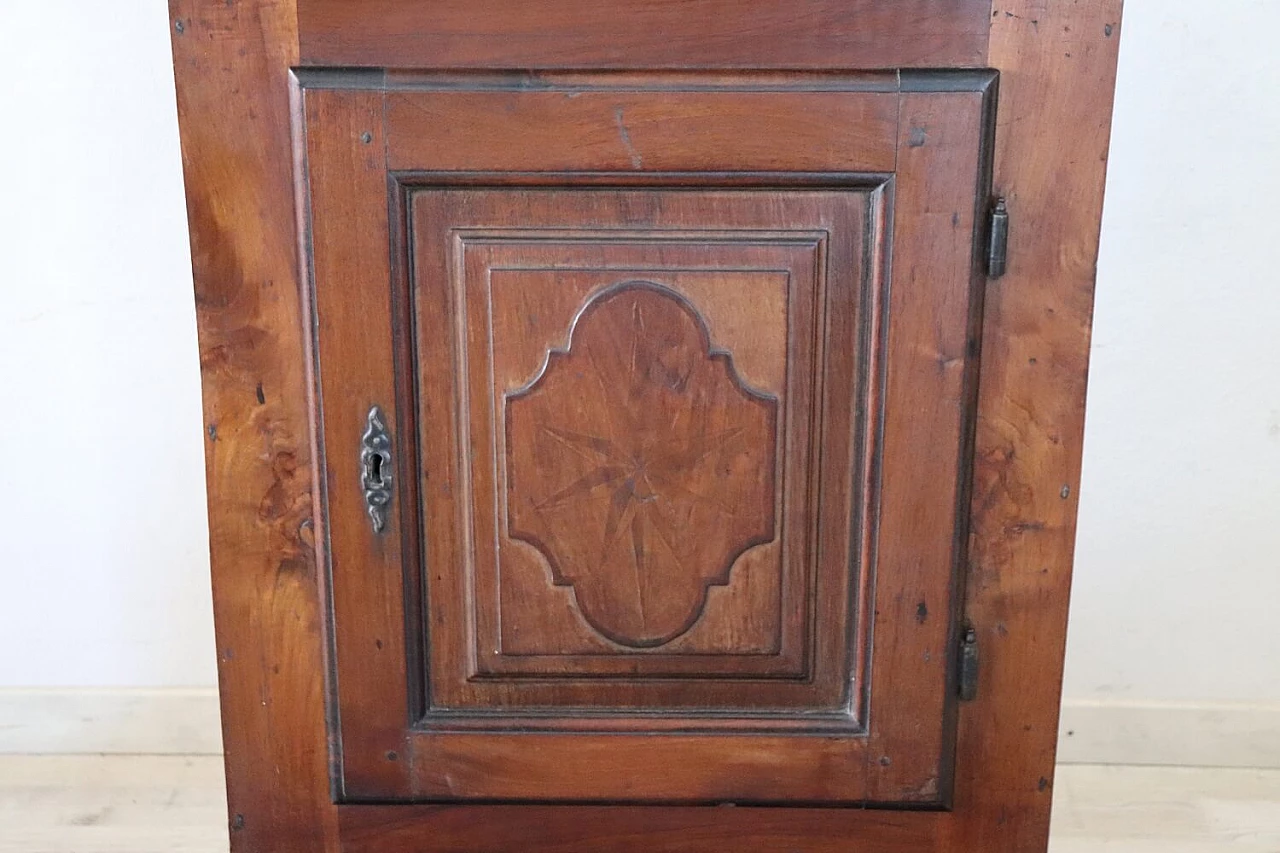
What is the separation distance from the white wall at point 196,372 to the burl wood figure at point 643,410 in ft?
1.93

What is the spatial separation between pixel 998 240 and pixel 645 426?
1.07 feet

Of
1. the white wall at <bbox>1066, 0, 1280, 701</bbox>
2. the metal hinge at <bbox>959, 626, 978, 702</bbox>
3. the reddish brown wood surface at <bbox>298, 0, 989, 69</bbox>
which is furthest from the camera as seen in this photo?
the white wall at <bbox>1066, 0, 1280, 701</bbox>

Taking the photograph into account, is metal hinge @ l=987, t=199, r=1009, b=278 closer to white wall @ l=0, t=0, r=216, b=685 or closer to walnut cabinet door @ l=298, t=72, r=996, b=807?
walnut cabinet door @ l=298, t=72, r=996, b=807

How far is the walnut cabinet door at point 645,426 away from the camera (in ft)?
3.06

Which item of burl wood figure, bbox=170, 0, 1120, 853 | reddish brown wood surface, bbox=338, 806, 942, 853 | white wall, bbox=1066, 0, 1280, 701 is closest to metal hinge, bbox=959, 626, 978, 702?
burl wood figure, bbox=170, 0, 1120, 853

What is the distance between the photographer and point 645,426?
993 millimetres

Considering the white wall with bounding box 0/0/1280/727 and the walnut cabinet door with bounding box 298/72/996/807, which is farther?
the white wall with bounding box 0/0/1280/727

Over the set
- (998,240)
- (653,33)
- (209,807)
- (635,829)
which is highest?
(653,33)

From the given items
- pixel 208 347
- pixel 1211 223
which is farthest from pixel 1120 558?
pixel 208 347

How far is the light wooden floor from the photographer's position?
4.77ft

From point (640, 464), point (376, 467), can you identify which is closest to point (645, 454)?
point (640, 464)

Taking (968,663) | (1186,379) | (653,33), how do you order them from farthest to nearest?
(1186,379) < (968,663) < (653,33)

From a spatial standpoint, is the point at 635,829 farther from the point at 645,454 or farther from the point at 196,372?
the point at 196,372

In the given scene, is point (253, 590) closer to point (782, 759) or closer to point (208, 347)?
point (208, 347)
